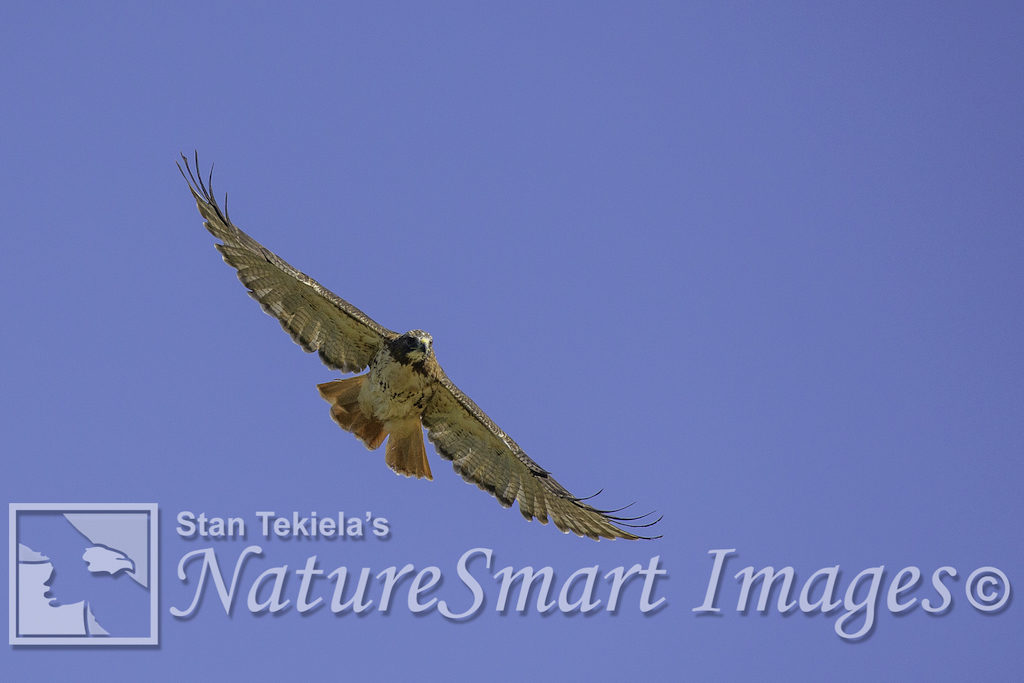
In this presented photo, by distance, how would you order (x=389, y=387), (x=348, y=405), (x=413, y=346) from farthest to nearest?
1. (x=348, y=405)
2. (x=389, y=387)
3. (x=413, y=346)

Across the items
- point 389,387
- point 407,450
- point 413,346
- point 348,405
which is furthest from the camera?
point 407,450

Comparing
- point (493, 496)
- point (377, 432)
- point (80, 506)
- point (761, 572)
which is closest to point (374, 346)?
point (377, 432)

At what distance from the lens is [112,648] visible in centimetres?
1970

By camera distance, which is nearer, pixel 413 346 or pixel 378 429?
pixel 413 346

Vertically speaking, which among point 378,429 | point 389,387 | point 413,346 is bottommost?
point 378,429

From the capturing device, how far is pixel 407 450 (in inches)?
724

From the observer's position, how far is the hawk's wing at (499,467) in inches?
731

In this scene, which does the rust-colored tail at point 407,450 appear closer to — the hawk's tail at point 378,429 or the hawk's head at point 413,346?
the hawk's tail at point 378,429

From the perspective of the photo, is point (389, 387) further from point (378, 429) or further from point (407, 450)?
point (407, 450)

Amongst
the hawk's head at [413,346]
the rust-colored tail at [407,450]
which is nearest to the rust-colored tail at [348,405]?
the rust-colored tail at [407,450]

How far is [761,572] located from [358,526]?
498cm

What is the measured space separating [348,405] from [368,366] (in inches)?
19.5

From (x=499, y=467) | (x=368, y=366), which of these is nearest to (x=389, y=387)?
(x=368, y=366)

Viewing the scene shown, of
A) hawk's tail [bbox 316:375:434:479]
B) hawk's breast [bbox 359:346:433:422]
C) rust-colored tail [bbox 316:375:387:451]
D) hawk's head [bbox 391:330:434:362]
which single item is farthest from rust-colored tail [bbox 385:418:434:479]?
hawk's head [bbox 391:330:434:362]
